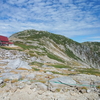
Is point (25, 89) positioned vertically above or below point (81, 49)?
below

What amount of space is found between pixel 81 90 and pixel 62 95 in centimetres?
316

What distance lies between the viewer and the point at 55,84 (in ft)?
51.2

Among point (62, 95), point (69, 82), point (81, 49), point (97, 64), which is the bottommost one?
point (97, 64)

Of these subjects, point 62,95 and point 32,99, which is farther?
point 62,95

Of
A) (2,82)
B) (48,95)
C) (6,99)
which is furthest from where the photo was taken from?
(2,82)

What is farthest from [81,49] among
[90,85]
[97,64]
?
[90,85]

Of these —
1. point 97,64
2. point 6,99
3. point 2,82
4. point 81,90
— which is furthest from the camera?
point 97,64

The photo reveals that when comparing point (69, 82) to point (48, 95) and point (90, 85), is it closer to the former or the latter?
point (90, 85)

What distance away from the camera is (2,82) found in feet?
50.4

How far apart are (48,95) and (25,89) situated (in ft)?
12.7

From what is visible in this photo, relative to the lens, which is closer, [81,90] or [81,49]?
[81,90]

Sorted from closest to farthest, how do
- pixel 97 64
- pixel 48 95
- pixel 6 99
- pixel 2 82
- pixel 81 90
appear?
1. pixel 6 99
2. pixel 48 95
3. pixel 81 90
4. pixel 2 82
5. pixel 97 64

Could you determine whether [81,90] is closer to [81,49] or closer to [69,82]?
[69,82]

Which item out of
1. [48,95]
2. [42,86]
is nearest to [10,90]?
[42,86]
